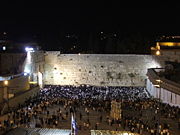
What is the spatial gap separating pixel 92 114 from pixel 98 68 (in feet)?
43.3

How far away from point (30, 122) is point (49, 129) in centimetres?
248

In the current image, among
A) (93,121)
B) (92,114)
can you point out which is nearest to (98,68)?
(92,114)

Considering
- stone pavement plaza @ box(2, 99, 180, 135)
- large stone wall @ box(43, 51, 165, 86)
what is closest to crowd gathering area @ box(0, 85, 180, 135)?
stone pavement plaza @ box(2, 99, 180, 135)

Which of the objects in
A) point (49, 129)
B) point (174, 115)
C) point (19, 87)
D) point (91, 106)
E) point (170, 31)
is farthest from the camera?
point (170, 31)

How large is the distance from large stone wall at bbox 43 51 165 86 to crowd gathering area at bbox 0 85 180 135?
5.03 meters

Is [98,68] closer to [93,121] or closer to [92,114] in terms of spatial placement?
[92,114]

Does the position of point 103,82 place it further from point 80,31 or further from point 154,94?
point 80,31

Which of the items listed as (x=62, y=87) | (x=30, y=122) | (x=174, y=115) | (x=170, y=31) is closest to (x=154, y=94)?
(x=174, y=115)

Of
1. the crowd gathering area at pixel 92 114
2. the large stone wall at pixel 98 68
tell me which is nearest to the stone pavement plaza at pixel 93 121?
the crowd gathering area at pixel 92 114

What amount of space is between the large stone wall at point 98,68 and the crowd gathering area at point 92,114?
5.03 metres

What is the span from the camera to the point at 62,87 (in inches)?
1291

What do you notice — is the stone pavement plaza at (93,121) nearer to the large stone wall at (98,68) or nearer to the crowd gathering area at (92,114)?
the crowd gathering area at (92,114)

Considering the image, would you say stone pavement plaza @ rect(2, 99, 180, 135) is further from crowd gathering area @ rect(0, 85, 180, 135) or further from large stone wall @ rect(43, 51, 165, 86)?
large stone wall @ rect(43, 51, 165, 86)

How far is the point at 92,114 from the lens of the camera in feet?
71.0
